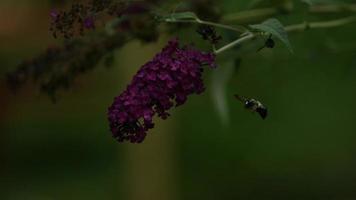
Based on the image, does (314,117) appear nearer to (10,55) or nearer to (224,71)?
(10,55)

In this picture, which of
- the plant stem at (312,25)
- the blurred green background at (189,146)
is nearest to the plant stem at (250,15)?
the plant stem at (312,25)

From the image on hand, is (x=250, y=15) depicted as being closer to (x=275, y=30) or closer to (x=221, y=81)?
(x=221, y=81)

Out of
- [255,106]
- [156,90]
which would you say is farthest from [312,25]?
[156,90]

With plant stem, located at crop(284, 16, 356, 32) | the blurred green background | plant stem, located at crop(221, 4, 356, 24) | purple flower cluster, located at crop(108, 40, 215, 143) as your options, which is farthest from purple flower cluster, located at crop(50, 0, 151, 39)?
the blurred green background

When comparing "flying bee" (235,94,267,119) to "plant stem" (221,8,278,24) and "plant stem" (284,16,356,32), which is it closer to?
"plant stem" (284,16,356,32)

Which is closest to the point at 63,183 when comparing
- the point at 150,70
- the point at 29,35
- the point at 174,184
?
the point at 29,35

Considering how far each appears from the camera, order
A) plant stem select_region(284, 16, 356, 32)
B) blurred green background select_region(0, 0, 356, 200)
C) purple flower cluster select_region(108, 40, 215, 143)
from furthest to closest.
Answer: blurred green background select_region(0, 0, 356, 200)
plant stem select_region(284, 16, 356, 32)
purple flower cluster select_region(108, 40, 215, 143)

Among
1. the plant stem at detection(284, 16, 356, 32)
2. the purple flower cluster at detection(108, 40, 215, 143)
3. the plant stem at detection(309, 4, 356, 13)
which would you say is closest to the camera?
the purple flower cluster at detection(108, 40, 215, 143)
